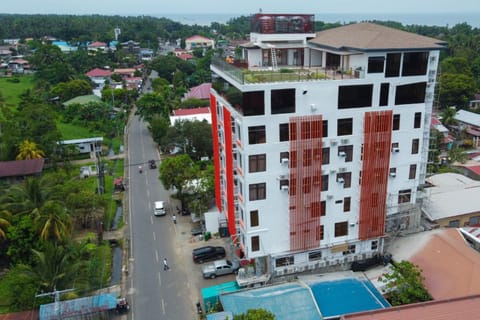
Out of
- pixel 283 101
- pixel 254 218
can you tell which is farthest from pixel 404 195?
pixel 283 101

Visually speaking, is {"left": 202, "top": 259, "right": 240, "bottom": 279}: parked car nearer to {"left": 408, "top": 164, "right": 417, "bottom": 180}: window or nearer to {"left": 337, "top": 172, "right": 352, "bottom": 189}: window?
{"left": 337, "top": 172, "right": 352, "bottom": 189}: window

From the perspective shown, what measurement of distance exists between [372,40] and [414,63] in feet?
9.62

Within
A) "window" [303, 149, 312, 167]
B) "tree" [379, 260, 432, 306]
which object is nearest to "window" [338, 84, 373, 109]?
"window" [303, 149, 312, 167]

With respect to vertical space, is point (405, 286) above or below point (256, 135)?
below

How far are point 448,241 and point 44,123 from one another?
46.2m

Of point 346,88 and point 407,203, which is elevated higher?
point 346,88

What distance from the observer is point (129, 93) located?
3270 inches

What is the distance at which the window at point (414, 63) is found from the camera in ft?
79.9

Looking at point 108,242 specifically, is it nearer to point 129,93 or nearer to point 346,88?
point 346,88

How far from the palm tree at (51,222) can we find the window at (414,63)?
81.3ft

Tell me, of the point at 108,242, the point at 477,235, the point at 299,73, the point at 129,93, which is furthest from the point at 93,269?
the point at 129,93

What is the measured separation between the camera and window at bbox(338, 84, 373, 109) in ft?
78.4

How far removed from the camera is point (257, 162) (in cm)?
2358

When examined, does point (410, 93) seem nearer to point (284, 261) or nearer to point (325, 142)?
point (325, 142)
